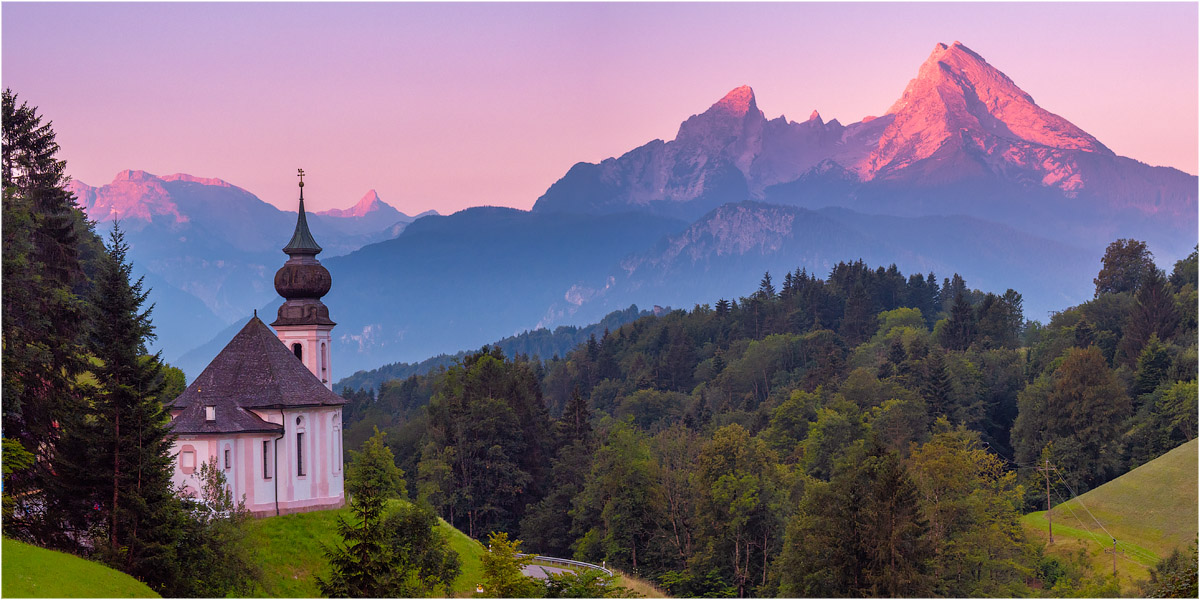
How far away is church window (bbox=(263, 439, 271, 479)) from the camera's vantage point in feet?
164

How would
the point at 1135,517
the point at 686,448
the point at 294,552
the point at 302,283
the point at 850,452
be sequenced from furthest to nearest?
the point at 686,448 < the point at 850,452 < the point at 1135,517 < the point at 302,283 < the point at 294,552

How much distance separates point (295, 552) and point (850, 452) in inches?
1580

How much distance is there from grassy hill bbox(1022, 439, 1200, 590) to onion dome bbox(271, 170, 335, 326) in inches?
1654

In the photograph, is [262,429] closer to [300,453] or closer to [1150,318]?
[300,453]

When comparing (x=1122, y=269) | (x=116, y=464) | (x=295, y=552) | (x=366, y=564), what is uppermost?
(x=1122, y=269)

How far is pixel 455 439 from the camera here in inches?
3514

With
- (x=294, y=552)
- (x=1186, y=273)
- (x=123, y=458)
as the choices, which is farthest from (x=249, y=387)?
(x=1186, y=273)

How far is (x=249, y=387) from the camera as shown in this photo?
5084 centimetres

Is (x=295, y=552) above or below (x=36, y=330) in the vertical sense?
below

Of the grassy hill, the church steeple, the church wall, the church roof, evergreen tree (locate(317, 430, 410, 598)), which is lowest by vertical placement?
the grassy hill

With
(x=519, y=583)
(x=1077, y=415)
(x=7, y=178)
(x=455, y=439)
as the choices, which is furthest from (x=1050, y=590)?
(x=7, y=178)

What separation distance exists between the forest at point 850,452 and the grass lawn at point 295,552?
19820 millimetres

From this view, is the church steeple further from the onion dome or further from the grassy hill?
the grassy hill

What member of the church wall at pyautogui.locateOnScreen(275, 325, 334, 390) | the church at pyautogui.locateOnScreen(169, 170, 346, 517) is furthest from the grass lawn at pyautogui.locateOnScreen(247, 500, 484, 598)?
the church wall at pyautogui.locateOnScreen(275, 325, 334, 390)
